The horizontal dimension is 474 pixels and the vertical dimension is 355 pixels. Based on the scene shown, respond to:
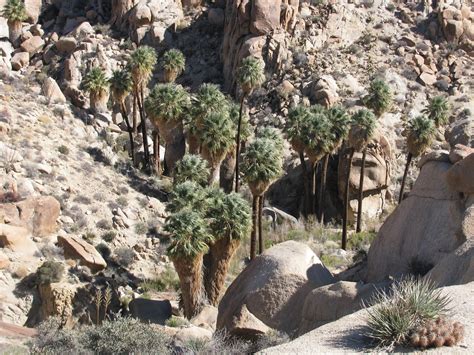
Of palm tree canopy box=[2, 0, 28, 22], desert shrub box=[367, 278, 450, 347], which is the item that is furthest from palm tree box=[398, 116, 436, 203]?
palm tree canopy box=[2, 0, 28, 22]

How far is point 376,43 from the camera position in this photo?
66875mm

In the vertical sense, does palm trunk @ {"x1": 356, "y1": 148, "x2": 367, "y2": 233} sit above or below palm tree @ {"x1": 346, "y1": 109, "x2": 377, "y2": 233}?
below

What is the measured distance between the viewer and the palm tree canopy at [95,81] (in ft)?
184

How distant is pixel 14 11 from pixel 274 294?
54111mm

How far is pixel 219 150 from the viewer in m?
44.5

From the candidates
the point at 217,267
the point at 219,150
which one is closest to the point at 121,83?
the point at 219,150

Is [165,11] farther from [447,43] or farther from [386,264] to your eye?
[386,264]

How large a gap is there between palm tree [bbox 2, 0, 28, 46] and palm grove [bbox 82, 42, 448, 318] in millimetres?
15467

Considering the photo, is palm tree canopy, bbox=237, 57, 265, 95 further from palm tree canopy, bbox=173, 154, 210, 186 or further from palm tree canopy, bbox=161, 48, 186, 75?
palm tree canopy, bbox=161, 48, 186, 75

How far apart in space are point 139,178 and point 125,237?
8.87 meters

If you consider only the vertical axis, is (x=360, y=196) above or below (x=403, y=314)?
below

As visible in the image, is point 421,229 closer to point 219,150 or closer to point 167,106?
point 219,150

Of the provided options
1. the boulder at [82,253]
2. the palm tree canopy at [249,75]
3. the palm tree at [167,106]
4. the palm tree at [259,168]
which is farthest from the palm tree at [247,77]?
the boulder at [82,253]

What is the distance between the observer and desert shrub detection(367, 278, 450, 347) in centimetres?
1137
